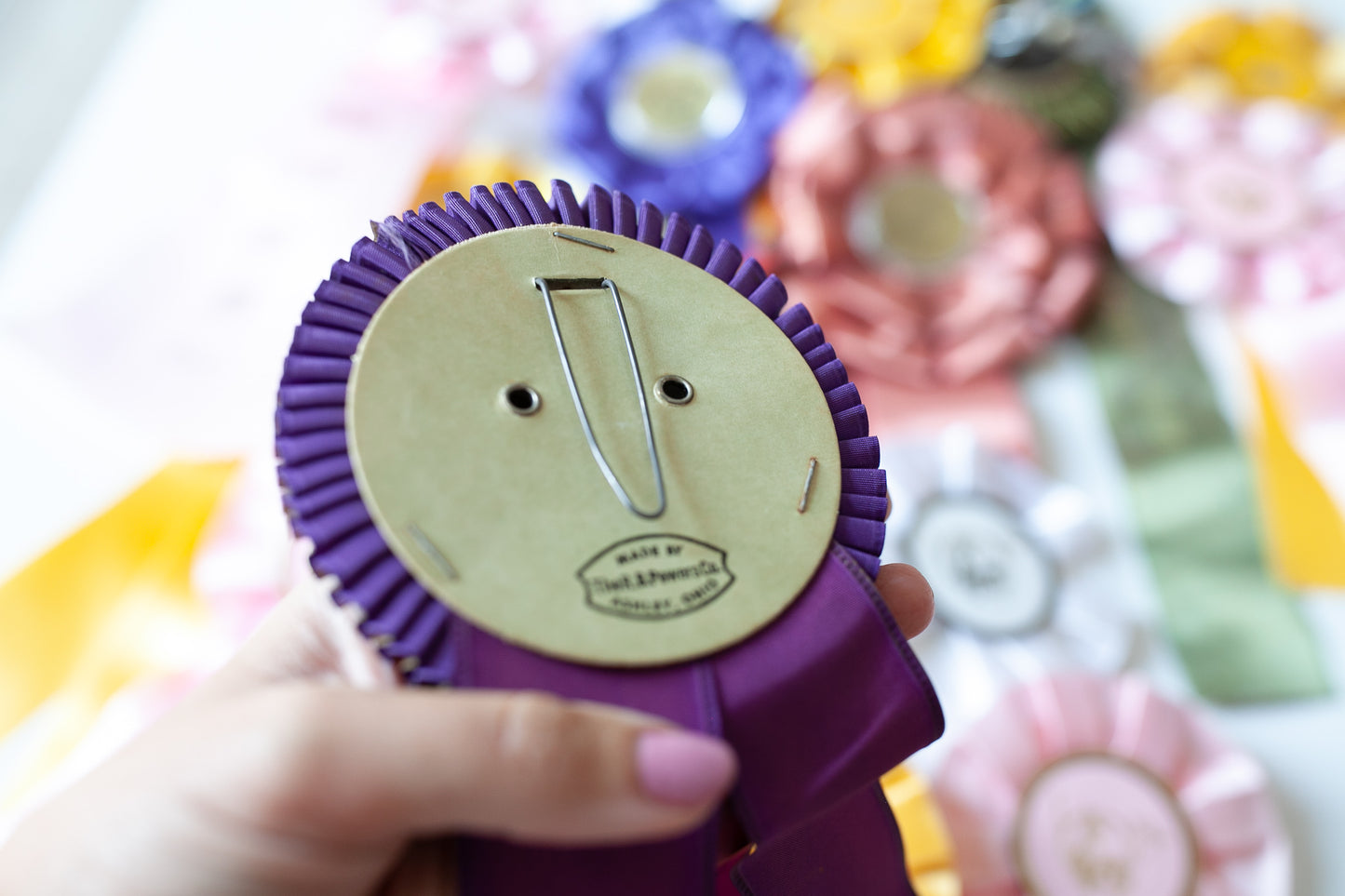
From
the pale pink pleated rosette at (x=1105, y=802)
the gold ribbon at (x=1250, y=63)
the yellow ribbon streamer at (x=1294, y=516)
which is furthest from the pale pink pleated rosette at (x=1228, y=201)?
the pale pink pleated rosette at (x=1105, y=802)

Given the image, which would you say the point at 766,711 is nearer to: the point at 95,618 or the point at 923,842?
the point at 923,842

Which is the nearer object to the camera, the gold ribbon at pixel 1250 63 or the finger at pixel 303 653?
the finger at pixel 303 653

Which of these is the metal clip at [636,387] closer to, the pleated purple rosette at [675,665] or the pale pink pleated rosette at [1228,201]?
the pleated purple rosette at [675,665]

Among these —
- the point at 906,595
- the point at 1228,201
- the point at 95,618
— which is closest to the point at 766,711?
the point at 906,595

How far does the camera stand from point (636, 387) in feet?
1.48

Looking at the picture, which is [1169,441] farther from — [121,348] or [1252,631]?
[121,348]

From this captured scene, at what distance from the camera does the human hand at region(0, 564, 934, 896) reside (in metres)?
0.34

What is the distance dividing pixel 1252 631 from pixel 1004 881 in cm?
37

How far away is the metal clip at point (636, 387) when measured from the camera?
16.6 inches

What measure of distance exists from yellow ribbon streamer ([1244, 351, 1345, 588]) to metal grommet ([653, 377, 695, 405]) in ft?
2.43

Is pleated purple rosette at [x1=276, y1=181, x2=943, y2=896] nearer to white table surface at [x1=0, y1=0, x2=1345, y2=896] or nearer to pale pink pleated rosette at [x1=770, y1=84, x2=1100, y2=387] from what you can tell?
white table surface at [x1=0, y1=0, x2=1345, y2=896]

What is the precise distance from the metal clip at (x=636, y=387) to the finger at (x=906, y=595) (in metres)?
0.15

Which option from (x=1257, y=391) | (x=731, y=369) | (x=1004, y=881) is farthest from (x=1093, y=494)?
(x=731, y=369)

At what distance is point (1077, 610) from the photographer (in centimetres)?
87
